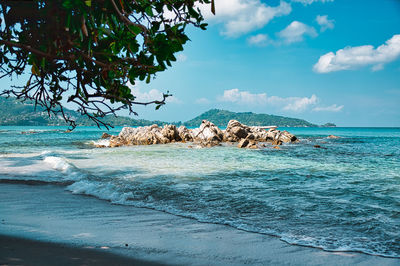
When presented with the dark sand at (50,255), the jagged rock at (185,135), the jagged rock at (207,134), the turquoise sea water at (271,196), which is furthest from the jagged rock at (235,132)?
the dark sand at (50,255)

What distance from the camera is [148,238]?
4.95m

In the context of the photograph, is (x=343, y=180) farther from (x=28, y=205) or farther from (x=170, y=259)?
(x=28, y=205)

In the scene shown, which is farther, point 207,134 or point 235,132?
point 235,132

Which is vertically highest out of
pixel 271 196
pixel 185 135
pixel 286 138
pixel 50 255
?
pixel 185 135

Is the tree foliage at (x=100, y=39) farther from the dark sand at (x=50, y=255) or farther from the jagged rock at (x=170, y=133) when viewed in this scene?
the jagged rock at (x=170, y=133)

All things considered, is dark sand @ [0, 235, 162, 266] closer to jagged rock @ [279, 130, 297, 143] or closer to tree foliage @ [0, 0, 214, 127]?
tree foliage @ [0, 0, 214, 127]

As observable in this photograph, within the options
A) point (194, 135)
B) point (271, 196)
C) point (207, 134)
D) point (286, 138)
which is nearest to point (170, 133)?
point (194, 135)

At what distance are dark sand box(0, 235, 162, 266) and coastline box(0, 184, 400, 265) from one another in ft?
0.09

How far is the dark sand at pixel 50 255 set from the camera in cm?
371

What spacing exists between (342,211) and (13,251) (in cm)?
715

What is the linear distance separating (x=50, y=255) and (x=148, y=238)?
63.4 inches

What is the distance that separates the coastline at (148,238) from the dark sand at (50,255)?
0.03 m

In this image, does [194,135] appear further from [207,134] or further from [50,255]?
[50,255]

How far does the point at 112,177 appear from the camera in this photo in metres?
12.0
